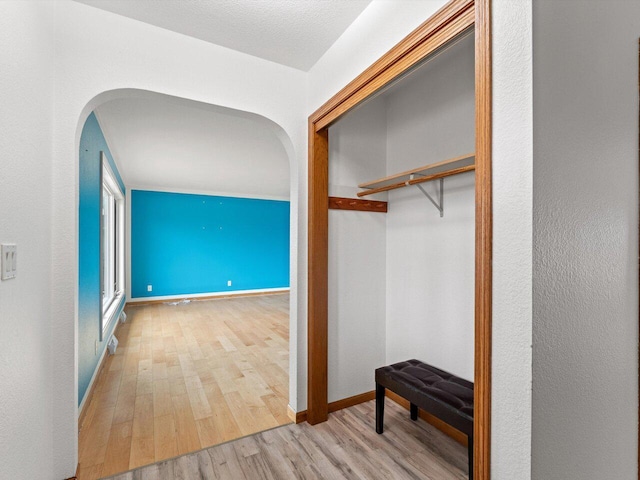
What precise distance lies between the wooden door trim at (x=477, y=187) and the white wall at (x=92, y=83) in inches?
21.6

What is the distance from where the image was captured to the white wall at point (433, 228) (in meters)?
2.00

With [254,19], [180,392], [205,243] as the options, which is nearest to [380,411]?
[180,392]

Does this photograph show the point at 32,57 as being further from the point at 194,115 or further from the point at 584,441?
the point at 584,441

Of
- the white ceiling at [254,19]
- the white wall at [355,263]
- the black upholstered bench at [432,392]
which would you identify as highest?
the white ceiling at [254,19]

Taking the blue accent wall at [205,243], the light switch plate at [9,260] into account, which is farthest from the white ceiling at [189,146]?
the light switch plate at [9,260]

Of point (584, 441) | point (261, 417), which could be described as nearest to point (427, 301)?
point (584, 441)

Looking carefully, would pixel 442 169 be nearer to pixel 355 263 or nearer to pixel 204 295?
pixel 355 263

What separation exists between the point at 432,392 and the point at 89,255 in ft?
9.01

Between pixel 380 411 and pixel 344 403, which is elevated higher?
pixel 380 411

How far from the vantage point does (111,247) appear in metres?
5.21

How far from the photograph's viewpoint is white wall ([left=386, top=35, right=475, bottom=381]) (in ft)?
6.56

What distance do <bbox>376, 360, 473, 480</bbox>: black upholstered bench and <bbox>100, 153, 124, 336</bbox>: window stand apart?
10.5 feet

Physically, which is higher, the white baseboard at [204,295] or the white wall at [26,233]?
the white wall at [26,233]

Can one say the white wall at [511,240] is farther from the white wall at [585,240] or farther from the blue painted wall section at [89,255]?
the blue painted wall section at [89,255]
